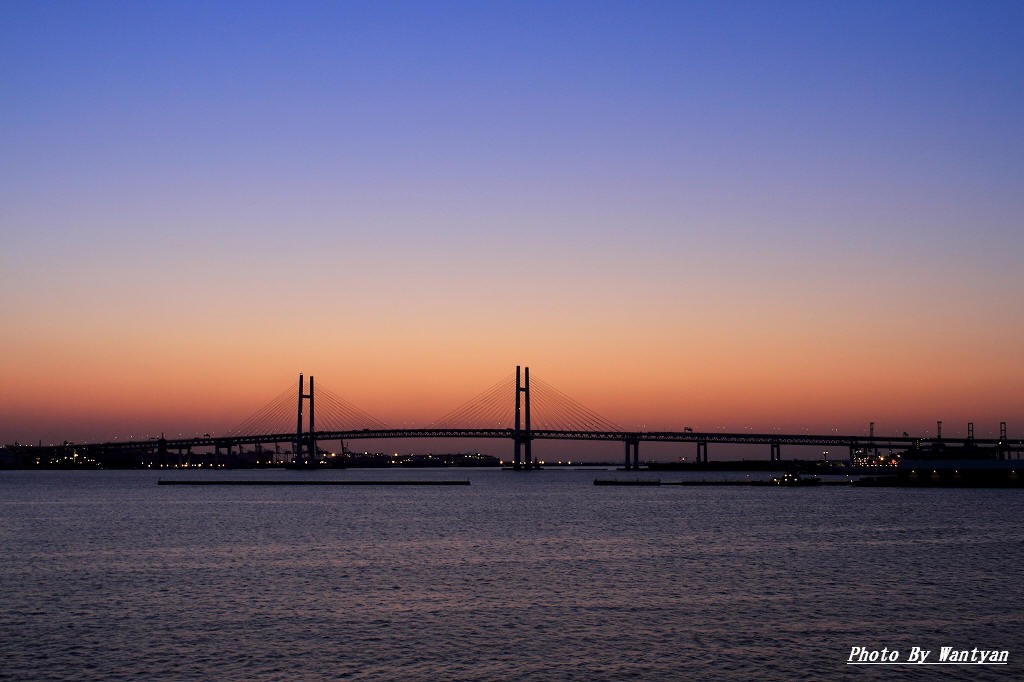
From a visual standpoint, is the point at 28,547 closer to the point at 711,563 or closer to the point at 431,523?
the point at 431,523

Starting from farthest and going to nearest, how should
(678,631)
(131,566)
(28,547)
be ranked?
1. (28,547)
2. (131,566)
3. (678,631)

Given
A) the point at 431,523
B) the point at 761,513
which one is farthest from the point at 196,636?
the point at 761,513

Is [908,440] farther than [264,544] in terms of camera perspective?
Yes

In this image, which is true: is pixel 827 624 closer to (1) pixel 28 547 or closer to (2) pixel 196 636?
(2) pixel 196 636

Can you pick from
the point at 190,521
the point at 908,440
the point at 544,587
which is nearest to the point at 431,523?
the point at 190,521

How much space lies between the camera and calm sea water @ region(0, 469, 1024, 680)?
21250mm

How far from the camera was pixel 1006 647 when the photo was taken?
22438 millimetres

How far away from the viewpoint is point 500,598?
29297mm

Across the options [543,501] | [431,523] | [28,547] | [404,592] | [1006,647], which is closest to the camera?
[1006,647]

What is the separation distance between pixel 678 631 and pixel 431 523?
3559 centimetres

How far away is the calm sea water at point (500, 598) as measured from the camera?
21250 mm

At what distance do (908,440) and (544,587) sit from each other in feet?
562

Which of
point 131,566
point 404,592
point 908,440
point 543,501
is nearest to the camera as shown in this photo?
point 404,592

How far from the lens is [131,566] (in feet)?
123
